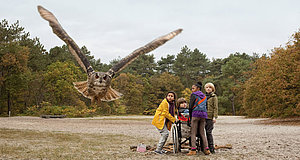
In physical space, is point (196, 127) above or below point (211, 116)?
below

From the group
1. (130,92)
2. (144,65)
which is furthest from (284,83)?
(144,65)

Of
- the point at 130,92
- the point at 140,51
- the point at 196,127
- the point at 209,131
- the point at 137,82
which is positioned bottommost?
the point at 209,131

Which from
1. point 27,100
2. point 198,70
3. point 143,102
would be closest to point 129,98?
point 143,102

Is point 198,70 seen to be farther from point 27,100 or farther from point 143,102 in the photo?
point 27,100

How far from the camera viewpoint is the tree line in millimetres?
17141

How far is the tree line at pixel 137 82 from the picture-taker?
675 inches

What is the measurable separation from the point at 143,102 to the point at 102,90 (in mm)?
40517

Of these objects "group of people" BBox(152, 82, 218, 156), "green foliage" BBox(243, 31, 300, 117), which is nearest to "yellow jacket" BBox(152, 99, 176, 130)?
"group of people" BBox(152, 82, 218, 156)

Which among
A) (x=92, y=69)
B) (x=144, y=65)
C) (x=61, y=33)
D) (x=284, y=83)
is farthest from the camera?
(x=144, y=65)

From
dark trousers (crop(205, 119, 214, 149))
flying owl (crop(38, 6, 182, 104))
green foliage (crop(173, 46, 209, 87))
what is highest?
green foliage (crop(173, 46, 209, 87))

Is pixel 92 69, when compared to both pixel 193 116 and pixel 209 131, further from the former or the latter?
pixel 209 131

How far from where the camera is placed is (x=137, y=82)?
46219mm

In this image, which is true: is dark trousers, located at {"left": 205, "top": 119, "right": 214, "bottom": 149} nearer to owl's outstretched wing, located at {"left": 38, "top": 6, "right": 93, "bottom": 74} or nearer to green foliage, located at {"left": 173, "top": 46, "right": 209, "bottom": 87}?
owl's outstretched wing, located at {"left": 38, "top": 6, "right": 93, "bottom": 74}

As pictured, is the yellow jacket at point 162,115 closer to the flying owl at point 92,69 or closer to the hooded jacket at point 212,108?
the hooded jacket at point 212,108
